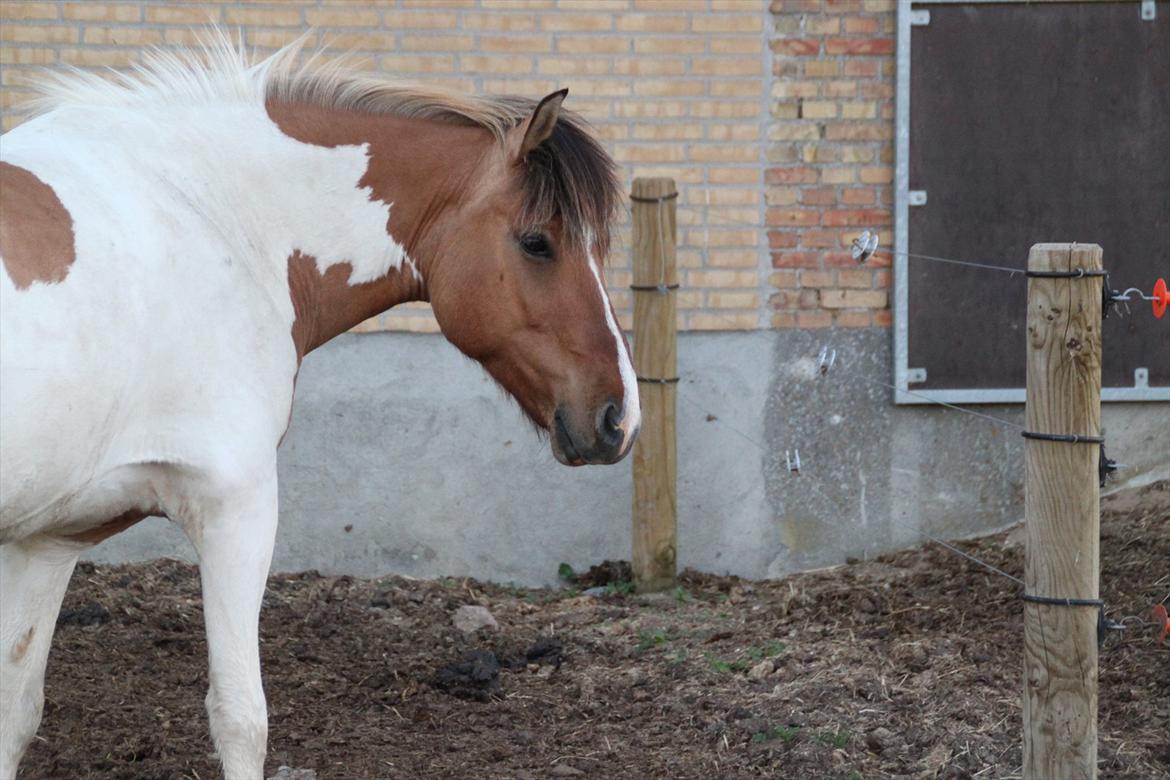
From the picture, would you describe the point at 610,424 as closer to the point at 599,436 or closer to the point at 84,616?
the point at 599,436

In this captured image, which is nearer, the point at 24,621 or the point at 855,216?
the point at 24,621

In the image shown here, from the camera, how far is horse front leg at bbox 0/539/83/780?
3.06m

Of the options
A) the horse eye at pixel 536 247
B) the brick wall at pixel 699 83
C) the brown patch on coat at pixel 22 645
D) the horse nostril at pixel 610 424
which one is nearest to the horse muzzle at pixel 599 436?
the horse nostril at pixel 610 424

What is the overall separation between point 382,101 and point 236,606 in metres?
1.31

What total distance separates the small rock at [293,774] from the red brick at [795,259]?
338 cm

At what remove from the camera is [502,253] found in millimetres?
3178

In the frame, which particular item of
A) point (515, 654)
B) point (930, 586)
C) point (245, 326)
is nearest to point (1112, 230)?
point (930, 586)

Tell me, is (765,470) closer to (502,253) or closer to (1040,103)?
(1040,103)

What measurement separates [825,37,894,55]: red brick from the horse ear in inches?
126

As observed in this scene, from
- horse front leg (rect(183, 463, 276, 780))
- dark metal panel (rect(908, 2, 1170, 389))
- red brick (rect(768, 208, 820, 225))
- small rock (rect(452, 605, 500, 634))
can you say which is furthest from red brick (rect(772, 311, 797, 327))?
horse front leg (rect(183, 463, 276, 780))

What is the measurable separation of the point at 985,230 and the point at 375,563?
3.22m

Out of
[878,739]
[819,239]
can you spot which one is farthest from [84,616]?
[819,239]

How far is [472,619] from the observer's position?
5.32m

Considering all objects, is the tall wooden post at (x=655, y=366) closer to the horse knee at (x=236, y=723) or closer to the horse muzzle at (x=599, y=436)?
the horse muzzle at (x=599, y=436)
